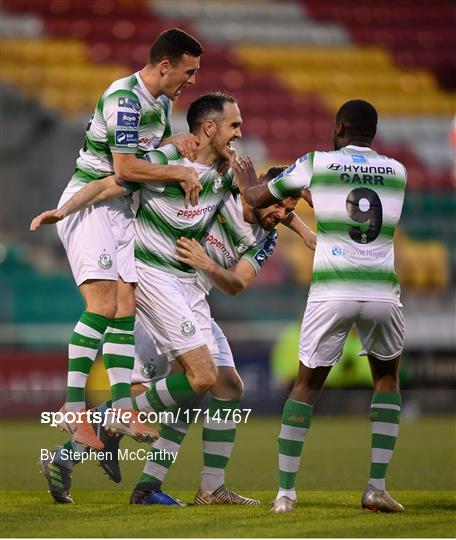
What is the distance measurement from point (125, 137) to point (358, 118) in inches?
47.4

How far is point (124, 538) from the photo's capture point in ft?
15.7

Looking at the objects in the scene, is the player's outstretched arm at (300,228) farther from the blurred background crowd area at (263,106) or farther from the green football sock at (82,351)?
the blurred background crowd area at (263,106)

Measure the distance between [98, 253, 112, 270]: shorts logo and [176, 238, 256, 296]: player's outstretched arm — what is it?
1.21 ft

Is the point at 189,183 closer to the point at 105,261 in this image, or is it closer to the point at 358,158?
the point at 105,261

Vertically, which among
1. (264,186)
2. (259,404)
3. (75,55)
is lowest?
(259,404)

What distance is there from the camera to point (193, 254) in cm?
616

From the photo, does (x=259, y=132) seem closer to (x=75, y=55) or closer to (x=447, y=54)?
(x=75, y=55)

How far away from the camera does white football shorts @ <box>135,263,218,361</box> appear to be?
20.0 feet

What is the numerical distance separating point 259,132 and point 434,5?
5793 mm

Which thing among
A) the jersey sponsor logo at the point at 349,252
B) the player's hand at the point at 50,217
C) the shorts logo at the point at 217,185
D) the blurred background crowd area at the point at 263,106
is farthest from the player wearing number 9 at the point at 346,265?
the blurred background crowd area at the point at 263,106

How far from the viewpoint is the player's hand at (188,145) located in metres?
6.33

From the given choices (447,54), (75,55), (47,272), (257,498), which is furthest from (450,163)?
(257,498)

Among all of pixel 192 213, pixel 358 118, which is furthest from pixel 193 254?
pixel 358 118
